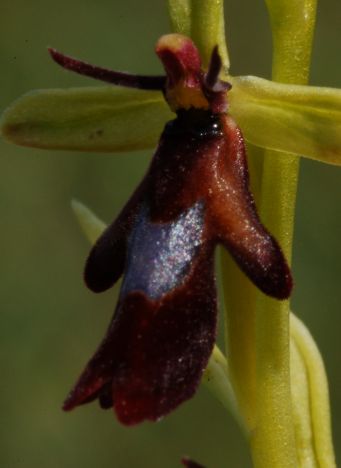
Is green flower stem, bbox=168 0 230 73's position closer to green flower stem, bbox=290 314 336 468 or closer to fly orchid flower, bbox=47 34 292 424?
fly orchid flower, bbox=47 34 292 424

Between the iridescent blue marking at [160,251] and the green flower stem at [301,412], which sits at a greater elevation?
the iridescent blue marking at [160,251]

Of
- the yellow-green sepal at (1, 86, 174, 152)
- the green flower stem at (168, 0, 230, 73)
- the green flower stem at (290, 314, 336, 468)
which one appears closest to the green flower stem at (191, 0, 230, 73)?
the green flower stem at (168, 0, 230, 73)

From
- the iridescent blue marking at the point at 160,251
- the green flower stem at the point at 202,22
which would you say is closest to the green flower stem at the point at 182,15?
the green flower stem at the point at 202,22

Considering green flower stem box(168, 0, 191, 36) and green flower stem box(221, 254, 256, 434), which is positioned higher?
green flower stem box(168, 0, 191, 36)

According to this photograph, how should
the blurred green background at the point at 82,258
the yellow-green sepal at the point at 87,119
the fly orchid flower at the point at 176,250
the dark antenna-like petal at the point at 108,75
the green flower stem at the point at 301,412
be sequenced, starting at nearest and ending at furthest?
the fly orchid flower at the point at 176,250 → the dark antenna-like petal at the point at 108,75 → the yellow-green sepal at the point at 87,119 → the green flower stem at the point at 301,412 → the blurred green background at the point at 82,258

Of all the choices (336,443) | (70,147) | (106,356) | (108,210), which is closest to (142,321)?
(106,356)

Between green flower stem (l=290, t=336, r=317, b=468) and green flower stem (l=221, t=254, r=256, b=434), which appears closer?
green flower stem (l=221, t=254, r=256, b=434)

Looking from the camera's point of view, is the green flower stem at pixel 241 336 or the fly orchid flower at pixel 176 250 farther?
the green flower stem at pixel 241 336

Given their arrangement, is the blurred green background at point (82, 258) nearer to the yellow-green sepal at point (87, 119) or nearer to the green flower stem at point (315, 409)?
the green flower stem at point (315, 409)
